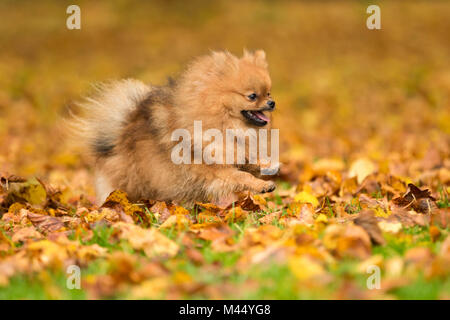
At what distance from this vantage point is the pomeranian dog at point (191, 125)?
3984 millimetres

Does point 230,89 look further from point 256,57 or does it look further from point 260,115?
point 256,57

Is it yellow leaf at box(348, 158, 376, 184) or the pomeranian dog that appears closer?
the pomeranian dog

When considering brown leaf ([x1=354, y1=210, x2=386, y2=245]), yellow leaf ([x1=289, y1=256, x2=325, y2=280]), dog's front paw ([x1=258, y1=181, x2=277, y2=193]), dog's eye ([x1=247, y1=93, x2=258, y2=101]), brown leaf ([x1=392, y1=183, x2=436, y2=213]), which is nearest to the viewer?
yellow leaf ([x1=289, y1=256, x2=325, y2=280])

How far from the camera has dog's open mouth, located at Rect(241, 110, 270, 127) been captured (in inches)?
160

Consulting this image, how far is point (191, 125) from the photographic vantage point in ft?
13.0

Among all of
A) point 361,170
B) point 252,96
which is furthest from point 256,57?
point 361,170

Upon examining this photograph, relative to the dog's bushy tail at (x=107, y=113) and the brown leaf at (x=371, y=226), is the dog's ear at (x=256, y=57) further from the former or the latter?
the brown leaf at (x=371, y=226)

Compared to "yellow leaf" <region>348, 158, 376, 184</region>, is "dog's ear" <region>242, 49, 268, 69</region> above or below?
above

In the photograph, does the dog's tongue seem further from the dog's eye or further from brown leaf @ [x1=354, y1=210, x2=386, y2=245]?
brown leaf @ [x1=354, y1=210, x2=386, y2=245]

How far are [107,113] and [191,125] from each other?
2.65 feet

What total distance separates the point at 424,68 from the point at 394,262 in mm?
10083

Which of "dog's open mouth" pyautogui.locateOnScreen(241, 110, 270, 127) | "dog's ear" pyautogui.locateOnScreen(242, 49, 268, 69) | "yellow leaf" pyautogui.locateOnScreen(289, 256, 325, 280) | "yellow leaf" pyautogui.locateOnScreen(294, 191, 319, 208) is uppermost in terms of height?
"dog's ear" pyautogui.locateOnScreen(242, 49, 268, 69)

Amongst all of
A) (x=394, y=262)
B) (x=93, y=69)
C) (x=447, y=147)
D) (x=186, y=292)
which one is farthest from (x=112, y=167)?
(x=93, y=69)

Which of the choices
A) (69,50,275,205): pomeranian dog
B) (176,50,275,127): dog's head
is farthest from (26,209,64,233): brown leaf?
(176,50,275,127): dog's head
